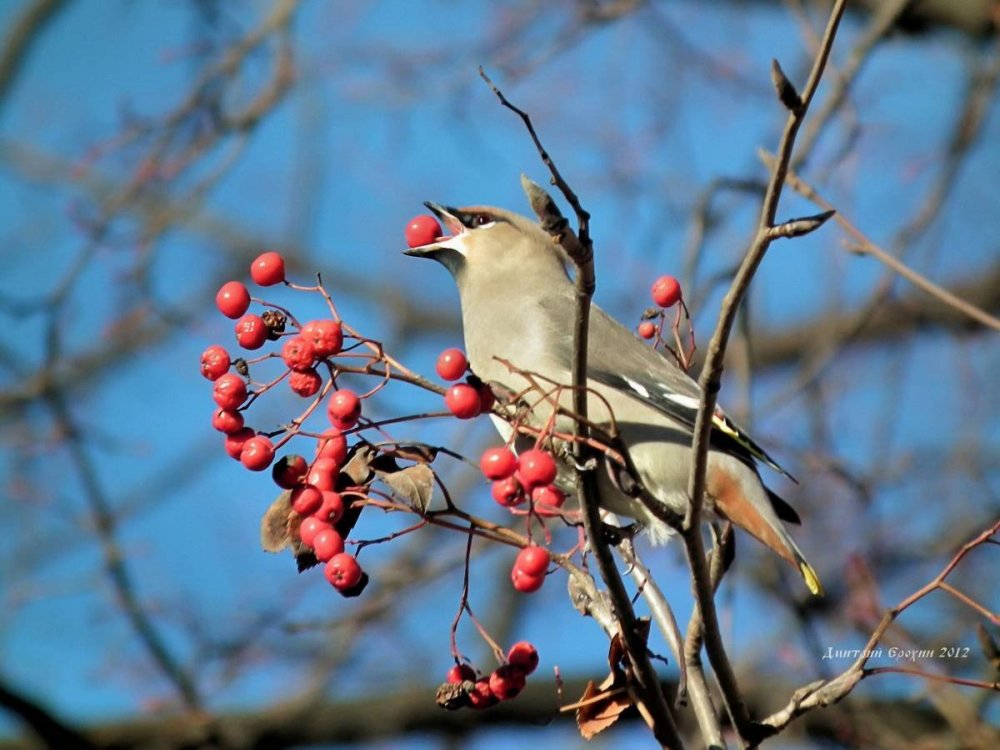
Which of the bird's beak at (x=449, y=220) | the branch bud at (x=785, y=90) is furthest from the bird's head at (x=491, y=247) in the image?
the branch bud at (x=785, y=90)

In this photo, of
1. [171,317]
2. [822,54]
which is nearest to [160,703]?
[171,317]

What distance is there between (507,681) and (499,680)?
0.05 ft

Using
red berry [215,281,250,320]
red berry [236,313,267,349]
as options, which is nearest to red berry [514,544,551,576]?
red berry [236,313,267,349]

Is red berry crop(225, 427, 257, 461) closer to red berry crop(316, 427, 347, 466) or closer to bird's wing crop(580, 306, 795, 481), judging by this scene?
red berry crop(316, 427, 347, 466)

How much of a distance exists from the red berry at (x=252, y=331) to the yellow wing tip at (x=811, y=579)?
4.24ft

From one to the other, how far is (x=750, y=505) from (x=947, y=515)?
4.31m

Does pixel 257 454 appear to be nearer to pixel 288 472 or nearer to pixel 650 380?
pixel 288 472

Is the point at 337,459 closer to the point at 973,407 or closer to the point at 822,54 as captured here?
Answer: the point at 822,54

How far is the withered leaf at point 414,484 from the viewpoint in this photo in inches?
79.8

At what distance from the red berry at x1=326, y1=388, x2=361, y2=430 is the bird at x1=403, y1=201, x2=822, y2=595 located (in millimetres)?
620

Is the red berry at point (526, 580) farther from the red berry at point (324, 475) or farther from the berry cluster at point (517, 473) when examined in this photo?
the red berry at point (324, 475)

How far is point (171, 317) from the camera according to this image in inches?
214

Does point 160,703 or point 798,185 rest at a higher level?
point 798,185

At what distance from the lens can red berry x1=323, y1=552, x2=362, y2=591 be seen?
2.12 metres
